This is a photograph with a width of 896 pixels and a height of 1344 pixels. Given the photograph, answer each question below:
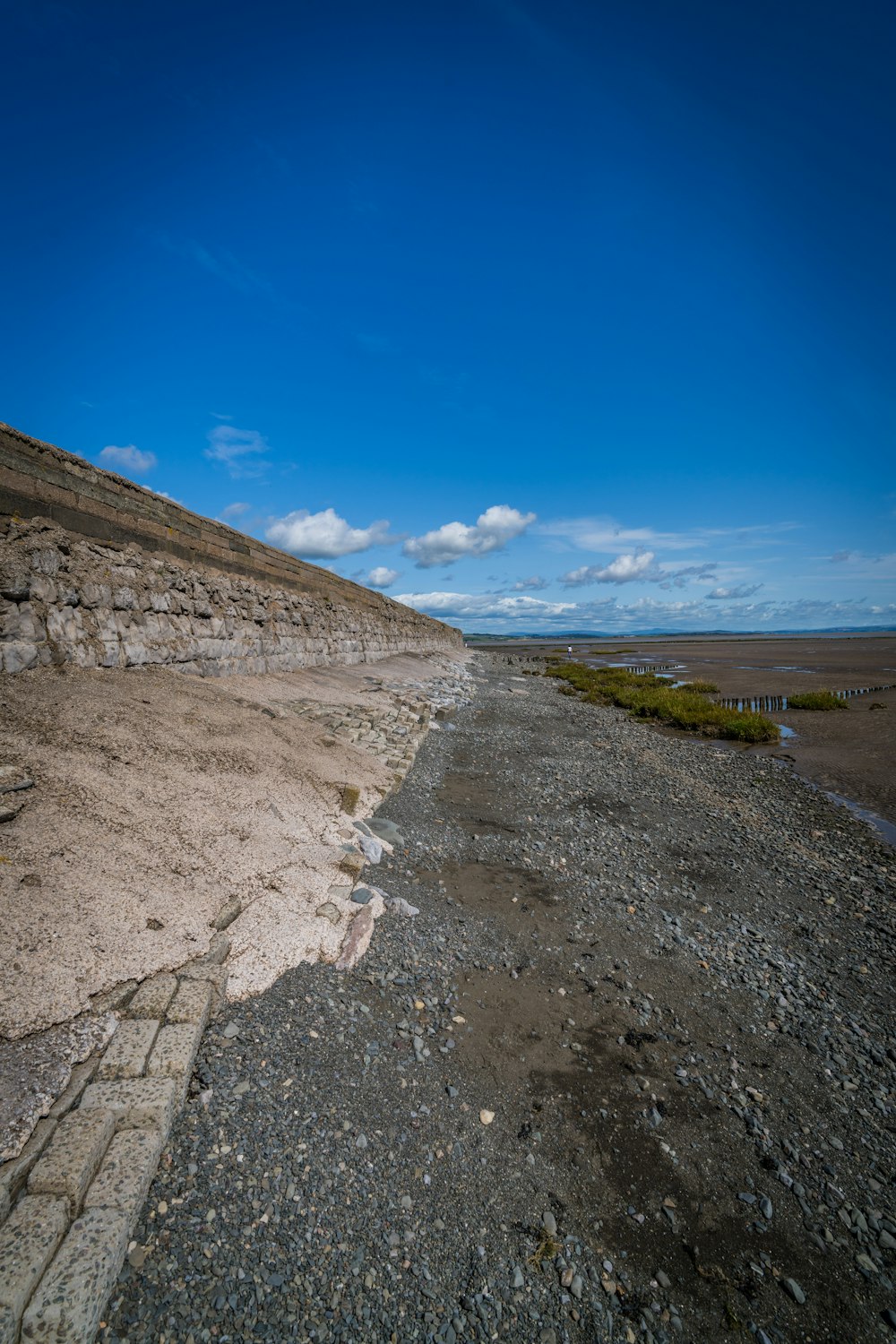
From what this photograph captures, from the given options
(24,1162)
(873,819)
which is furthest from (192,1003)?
(873,819)

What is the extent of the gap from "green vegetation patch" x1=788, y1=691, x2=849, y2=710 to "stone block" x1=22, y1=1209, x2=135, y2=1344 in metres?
29.5

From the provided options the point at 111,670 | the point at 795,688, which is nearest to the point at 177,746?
the point at 111,670

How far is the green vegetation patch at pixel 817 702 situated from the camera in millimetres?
25328

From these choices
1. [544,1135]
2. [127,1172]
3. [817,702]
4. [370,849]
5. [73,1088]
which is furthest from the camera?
[817,702]

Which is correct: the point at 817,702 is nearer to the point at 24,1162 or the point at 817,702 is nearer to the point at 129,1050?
the point at 129,1050

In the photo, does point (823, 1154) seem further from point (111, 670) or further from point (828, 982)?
point (111, 670)

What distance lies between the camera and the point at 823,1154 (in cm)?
372

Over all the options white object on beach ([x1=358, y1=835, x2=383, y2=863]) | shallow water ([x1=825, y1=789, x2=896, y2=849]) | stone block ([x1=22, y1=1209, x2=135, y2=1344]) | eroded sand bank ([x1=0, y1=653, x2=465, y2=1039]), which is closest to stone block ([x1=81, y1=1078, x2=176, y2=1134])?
stone block ([x1=22, y1=1209, x2=135, y2=1344])

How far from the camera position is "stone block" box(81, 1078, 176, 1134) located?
9.59 feet

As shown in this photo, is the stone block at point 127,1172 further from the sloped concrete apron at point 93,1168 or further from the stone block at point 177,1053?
the stone block at point 177,1053

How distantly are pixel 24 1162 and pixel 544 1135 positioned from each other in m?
2.93

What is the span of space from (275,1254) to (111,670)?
7.43 m

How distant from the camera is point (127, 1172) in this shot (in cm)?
271

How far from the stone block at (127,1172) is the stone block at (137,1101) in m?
0.05
